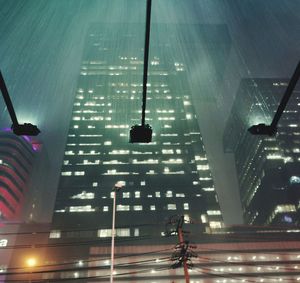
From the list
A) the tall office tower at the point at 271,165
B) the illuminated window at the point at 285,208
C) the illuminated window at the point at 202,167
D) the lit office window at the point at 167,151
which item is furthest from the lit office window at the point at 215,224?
the lit office window at the point at 167,151

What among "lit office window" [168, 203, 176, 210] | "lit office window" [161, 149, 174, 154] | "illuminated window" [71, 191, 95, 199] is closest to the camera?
"lit office window" [168, 203, 176, 210]

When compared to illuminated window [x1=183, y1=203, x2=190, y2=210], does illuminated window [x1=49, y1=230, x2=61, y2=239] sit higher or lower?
lower

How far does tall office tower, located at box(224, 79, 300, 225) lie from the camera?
128500mm

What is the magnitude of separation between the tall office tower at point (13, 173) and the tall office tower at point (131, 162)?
14940 millimetres

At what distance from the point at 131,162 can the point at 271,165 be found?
65.7 metres

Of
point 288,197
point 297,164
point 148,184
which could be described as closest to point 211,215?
point 148,184

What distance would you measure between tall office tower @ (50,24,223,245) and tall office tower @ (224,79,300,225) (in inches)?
1081

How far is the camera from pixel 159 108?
164500mm

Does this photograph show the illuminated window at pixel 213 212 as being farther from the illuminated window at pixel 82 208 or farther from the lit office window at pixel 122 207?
the illuminated window at pixel 82 208

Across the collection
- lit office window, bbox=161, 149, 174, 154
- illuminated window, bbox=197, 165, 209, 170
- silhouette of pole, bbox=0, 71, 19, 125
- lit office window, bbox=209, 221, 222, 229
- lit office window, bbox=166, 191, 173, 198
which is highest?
lit office window, bbox=161, 149, 174, 154

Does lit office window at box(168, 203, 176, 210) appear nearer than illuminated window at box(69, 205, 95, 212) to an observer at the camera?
No

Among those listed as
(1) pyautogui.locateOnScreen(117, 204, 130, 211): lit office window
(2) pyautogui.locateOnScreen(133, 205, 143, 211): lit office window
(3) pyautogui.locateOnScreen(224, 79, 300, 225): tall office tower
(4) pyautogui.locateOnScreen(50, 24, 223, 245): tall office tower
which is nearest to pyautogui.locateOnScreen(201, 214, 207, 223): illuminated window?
(4) pyautogui.locateOnScreen(50, 24, 223, 245): tall office tower

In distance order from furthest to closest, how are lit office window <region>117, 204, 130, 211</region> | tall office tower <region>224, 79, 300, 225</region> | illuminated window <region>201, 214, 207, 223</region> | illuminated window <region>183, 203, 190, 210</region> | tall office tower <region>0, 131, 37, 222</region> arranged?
tall office tower <region>224, 79, 300, 225</region> → illuminated window <region>183, 203, 190, 210</region> → illuminated window <region>201, 214, 207, 223</region> → lit office window <region>117, 204, 130, 211</region> → tall office tower <region>0, 131, 37, 222</region>

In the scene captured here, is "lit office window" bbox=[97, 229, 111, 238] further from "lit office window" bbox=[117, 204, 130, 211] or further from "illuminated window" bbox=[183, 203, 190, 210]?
"illuminated window" bbox=[183, 203, 190, 210]
